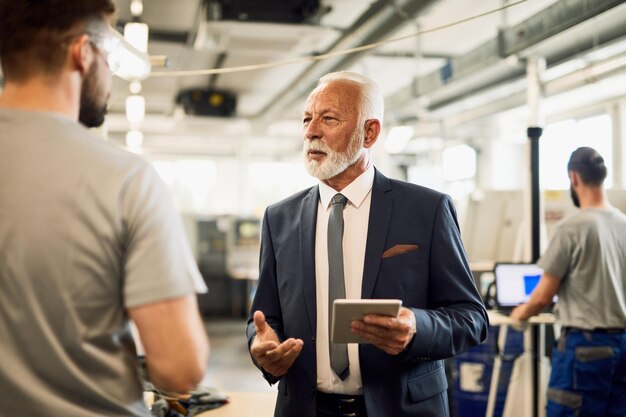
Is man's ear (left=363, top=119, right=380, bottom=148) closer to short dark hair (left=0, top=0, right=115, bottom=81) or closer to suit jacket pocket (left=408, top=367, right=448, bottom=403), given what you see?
suit jacket pocket (left=408, top=367, right=448, bottom=403)

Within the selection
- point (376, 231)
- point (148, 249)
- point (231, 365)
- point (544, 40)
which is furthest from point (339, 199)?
point (231, 365)

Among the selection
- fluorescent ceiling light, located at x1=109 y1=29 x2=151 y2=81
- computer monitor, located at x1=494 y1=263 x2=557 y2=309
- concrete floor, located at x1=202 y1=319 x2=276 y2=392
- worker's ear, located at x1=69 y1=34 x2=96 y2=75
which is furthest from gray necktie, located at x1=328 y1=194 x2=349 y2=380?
concrete floor, located at x1=202 y1=319 x2=276 y2=392

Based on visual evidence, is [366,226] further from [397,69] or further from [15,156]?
[397,69]

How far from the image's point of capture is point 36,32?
3.25 feet

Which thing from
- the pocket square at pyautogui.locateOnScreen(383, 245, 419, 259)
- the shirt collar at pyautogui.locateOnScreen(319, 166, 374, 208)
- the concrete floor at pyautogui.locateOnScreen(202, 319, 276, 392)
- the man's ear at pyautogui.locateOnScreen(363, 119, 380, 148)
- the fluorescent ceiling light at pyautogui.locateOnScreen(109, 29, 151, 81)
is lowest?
the concrete floor at pyautogui.locateOnScreen(202, 319, 276, 392)

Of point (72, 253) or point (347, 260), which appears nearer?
point (72, 253)

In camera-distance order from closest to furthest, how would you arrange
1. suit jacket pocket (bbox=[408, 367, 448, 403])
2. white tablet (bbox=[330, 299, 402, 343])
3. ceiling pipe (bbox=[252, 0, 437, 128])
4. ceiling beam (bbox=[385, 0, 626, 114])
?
1. white tablet (bbox=[330, 299, 402, 343])
2. suit jacket pocket (bbox=[408, 367, 448, 403])
3. ceiling beam (bbox=[385, 0, 626, 114])
4. ceiling pipe (bbox=[252, 0, 437, 128])

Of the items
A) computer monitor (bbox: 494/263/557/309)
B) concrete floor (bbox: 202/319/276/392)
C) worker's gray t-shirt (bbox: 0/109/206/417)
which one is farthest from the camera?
concrete floor (bbox: 202/319/276/392)

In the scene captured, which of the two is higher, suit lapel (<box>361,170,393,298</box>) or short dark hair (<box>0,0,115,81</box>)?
short dark hair (<box>0,0,115,81</box>)

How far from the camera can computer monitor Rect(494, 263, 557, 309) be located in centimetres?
416

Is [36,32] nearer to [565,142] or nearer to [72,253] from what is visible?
[72,253]

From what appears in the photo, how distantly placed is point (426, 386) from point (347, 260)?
1.36 feet

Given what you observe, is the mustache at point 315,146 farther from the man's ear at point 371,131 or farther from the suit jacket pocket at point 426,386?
the suit jacket pocket at point 426,386

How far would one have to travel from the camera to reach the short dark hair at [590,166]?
3385 mm
